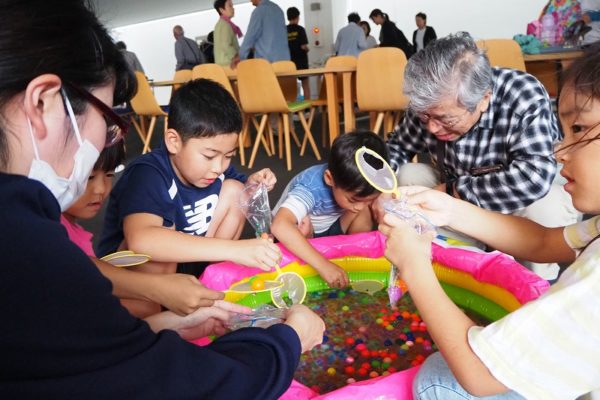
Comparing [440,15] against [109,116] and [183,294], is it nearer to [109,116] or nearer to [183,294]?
[183,294]

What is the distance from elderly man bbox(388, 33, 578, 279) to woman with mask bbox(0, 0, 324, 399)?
90cm

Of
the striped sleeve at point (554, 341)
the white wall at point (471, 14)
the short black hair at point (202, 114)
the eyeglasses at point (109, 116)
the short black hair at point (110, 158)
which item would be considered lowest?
the striped sleeve at point (554, 341)

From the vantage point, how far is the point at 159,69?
11.9 metres

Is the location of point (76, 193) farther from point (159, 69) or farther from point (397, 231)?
point (159, 69)

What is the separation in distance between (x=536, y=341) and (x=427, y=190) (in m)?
0.49

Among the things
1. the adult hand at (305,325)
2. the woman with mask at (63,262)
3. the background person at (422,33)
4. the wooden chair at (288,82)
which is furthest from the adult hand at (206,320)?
the background person at (422,33)

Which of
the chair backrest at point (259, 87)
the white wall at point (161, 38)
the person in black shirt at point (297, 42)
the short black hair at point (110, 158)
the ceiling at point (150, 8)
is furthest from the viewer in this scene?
the white wall at point (161, 38)

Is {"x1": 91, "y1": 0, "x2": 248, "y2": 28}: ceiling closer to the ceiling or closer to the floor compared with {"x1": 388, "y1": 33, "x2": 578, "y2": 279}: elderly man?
closer to the ceiling

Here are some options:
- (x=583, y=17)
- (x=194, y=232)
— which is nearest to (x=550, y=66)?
(x=583, y=17)

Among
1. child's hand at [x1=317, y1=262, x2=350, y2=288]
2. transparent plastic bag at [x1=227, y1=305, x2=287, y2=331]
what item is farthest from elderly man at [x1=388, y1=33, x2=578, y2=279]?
transparent plastic bag at [x1=227, y1=305, x2=287, y2=331]

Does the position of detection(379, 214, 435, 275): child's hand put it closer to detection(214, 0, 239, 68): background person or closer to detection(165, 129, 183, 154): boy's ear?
detection(165, 129, 183, 154): boy's ear

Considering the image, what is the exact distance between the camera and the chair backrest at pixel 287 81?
3922mm

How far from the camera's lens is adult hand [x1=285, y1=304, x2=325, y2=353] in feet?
2.40

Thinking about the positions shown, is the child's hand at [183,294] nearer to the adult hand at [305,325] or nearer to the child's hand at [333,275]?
the adult hand at [305,325]
